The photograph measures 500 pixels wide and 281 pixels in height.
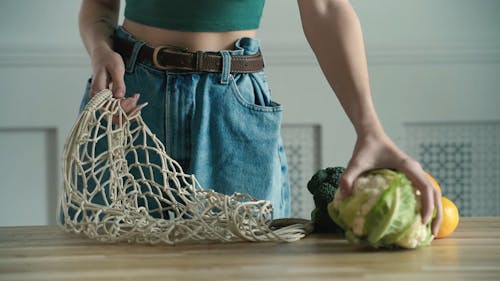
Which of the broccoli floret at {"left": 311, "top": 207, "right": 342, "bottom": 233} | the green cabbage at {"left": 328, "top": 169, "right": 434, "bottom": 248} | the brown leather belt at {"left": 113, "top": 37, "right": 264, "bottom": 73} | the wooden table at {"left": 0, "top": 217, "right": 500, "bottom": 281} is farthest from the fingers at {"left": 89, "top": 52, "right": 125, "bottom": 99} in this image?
the green cabbage at {"left": 328, "top": 169, "right": 434, "bottom": 248}

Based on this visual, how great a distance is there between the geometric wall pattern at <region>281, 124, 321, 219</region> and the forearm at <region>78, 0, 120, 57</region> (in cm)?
111

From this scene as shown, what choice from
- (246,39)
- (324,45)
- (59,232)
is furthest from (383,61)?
(59,232)

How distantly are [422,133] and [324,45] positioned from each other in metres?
1.62

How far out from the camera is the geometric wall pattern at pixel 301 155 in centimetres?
293

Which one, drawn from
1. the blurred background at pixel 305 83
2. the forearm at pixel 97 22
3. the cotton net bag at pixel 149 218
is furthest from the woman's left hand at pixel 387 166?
the blurred background at pixel 305 83

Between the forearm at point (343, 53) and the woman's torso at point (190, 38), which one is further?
the woman's torso at point (190, 38)

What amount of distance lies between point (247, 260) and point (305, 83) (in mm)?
1747

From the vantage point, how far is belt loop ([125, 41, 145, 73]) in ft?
5.74

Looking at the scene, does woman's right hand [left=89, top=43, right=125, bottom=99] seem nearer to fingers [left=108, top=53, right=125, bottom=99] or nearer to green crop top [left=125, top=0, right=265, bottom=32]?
fingers [left=108, top=53, right=125, bottom=99]

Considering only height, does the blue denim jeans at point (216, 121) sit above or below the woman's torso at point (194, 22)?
below

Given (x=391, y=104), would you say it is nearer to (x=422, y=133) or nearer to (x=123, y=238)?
(x=422, y=133)

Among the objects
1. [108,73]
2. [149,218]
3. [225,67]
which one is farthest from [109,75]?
[149,218]

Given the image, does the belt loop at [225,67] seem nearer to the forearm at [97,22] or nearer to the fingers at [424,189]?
the forearm at [97,22]

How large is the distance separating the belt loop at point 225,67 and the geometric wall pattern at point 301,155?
1183 mm
